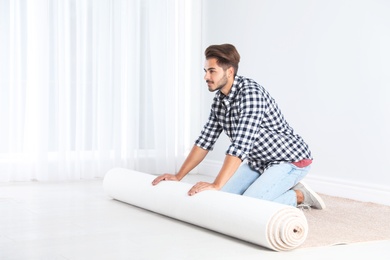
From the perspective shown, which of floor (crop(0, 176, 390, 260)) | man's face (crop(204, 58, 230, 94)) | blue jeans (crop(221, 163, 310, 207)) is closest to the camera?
floor (crop(0, 176, 390, 260))

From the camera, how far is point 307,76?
4.77 metres

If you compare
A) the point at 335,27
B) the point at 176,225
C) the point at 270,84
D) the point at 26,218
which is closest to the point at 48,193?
the point at 26,218

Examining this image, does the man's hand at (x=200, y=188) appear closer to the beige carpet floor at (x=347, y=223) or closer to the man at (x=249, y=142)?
the man at (x=249, y=142)

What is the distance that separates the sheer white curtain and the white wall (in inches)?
27.0

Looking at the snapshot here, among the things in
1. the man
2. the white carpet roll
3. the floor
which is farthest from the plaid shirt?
the floor

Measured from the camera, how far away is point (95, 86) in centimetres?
532

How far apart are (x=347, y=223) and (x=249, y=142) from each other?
2.30ft

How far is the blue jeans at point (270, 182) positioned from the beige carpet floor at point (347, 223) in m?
0.17

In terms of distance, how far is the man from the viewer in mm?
3225

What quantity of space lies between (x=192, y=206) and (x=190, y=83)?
2.82m

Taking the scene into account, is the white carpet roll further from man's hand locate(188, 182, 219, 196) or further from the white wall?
the white wall

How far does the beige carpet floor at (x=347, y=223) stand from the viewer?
119 inches

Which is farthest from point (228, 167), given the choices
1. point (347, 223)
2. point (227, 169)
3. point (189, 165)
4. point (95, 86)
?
point (95, 86)

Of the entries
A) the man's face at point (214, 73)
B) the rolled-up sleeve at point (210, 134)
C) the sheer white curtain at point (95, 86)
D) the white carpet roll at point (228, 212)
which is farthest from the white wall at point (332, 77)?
the white carpet roll at point (228, 212)
